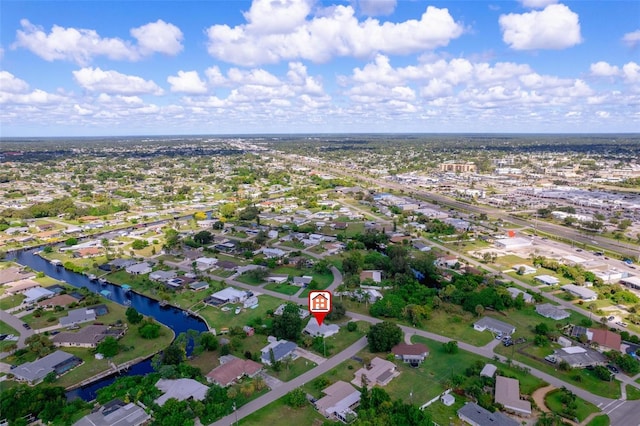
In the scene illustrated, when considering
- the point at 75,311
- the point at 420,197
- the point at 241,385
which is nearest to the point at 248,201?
the point at 420,197

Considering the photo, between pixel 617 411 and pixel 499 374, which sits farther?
pixel 499 374

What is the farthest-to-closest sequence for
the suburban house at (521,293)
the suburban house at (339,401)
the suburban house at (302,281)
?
the suburban house at (302,281), the suburban house at (521,293), the suburban house at (339,401)

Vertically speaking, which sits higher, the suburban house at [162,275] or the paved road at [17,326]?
the suburban house at [162,275]

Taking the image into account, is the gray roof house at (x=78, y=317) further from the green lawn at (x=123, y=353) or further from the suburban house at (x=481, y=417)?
the suburban house at (x=481, y=417)

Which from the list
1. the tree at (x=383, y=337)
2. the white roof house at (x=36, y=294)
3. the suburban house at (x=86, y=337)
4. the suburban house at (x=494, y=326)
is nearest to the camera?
the tree at (x=383, y=337)

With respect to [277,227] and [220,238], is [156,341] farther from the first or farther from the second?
[277,227]

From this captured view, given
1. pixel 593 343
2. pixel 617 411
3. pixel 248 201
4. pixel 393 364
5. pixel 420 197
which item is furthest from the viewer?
pixel 420 197

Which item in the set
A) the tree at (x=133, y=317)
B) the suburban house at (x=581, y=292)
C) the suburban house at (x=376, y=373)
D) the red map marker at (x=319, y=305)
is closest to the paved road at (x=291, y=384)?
the suburban house at (x=376, y=373)

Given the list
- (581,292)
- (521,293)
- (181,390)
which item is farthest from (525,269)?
(181,390)
